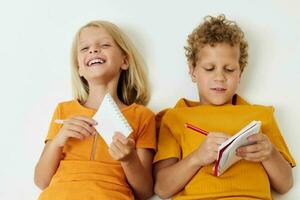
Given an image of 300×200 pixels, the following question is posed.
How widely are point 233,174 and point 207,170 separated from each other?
0.22 feet

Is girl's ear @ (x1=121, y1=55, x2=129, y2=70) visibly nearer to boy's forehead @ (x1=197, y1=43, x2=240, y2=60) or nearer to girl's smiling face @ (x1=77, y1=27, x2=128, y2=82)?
girl's smiling face @ (x1=77, y1=27, x2=128, y2=82)

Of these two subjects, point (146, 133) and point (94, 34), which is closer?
point (146, 133)

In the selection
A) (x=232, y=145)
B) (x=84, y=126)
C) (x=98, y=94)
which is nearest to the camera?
(x=232, y=145)

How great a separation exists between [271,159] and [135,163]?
1.14ft

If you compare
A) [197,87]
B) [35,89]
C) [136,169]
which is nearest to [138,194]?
[136,169]

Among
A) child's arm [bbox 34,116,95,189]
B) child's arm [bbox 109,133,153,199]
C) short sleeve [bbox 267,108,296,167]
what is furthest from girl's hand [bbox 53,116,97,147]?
short sleeve [bbox 267,108,296,167]

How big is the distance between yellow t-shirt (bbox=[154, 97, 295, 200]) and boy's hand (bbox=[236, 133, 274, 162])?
6cm

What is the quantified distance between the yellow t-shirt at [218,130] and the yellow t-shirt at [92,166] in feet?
0.19

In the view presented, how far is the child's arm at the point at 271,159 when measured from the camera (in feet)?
3.60

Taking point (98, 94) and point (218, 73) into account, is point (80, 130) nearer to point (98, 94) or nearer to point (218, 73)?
point (98, 94)

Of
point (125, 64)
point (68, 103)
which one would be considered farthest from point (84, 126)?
point (125, 64)

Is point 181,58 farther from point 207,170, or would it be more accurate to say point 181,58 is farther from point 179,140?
point 207,170

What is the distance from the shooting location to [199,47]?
4.32ft

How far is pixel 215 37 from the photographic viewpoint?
1.30 m
